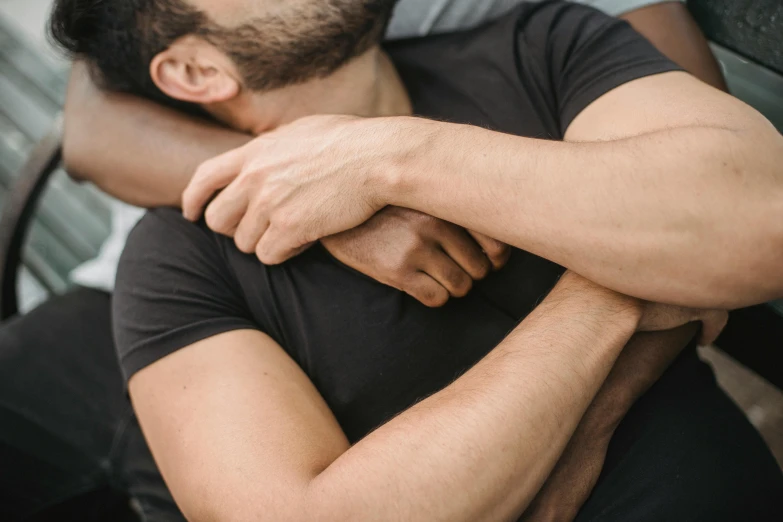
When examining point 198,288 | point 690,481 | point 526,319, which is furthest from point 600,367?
point 198,288

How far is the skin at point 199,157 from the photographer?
1062mm

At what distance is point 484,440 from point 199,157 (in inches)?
31.4

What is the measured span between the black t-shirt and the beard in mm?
348

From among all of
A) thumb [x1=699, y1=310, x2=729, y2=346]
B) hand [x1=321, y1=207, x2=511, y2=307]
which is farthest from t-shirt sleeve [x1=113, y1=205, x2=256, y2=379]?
thumb [x1=699, y1=310, x2=729, y2=346]

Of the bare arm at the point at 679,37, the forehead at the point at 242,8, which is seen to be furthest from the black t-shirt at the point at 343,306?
the forehead at the point at 242,8

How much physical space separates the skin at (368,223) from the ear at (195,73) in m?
0.06

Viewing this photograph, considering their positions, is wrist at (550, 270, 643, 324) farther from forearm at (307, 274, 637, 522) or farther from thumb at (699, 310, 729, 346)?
thumb at (699, 310, 729, 346)

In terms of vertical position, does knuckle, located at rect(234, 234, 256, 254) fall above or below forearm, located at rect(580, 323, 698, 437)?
above

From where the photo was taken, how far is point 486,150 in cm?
97

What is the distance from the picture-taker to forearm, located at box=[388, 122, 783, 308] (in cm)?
85

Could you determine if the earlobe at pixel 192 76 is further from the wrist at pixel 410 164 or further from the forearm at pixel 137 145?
the wrist at pixel 410 164

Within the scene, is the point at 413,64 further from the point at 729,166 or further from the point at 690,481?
the point at 690,481

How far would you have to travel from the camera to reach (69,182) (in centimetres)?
218

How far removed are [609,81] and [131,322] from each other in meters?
0.97
